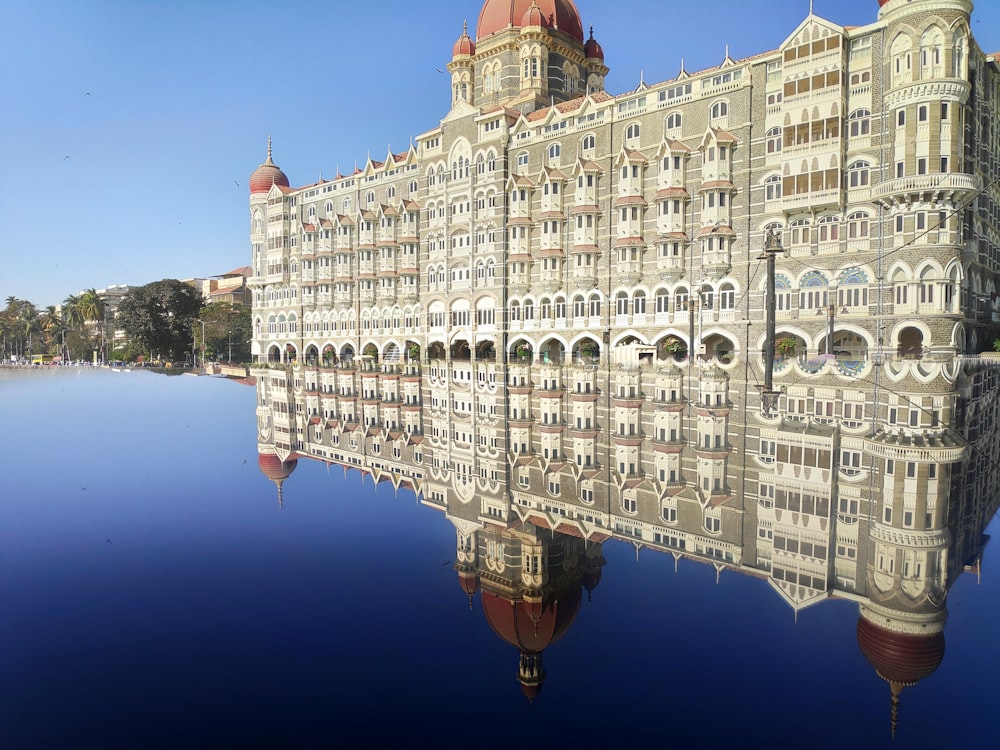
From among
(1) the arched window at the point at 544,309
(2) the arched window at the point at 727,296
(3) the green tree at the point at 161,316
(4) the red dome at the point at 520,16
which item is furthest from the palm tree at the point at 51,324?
(2) the arched window at the point at 727,296

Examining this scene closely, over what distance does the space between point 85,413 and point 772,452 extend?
19.6 meters

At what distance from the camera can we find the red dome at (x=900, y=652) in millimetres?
4586

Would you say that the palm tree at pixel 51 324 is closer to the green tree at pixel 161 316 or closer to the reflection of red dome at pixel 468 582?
the green tree at pixel 161 316

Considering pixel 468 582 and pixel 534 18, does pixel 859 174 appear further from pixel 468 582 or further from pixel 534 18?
pixel 468 582


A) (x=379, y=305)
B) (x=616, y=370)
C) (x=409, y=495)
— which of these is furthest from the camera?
(x=379, y=305)

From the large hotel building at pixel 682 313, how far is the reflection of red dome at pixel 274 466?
0.20 m

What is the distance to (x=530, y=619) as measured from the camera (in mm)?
5328

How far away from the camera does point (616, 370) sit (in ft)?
90.6

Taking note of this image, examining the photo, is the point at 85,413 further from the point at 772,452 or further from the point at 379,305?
the point at 379,305

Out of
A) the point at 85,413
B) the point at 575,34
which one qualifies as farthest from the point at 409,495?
the point at 575,34

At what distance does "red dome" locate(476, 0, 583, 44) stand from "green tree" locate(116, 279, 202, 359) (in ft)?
124

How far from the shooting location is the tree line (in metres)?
57.2

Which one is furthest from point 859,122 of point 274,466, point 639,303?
point 274,466

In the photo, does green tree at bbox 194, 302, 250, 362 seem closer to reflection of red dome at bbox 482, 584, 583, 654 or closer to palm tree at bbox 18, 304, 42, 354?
palm tree at bbox 18, 304, 42, 354
